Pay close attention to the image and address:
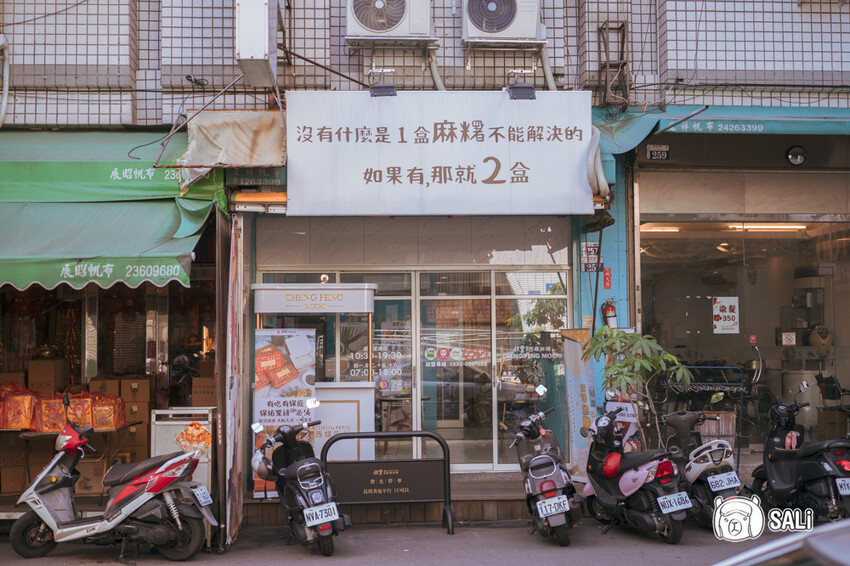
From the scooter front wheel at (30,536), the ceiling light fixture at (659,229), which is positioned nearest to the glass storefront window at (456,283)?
the ceiling light fixture at (659,229)

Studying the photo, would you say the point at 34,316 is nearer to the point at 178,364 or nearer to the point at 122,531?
the point at 178,364

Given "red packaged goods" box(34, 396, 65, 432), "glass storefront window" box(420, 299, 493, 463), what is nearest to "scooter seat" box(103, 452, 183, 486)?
"red packaged goods" box(34, 396, 65, 432)

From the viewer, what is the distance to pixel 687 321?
1009 cm

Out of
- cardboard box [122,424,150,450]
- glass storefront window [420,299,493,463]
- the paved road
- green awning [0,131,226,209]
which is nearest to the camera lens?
the paved road

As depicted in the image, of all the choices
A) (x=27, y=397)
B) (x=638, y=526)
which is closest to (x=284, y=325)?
(x=27, y=397)

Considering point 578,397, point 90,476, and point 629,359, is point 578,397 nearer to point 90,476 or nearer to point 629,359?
point 629,359

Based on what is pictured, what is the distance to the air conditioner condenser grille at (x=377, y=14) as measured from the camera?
9.37 metres

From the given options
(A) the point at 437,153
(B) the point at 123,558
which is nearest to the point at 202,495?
(B) the point at 123,558

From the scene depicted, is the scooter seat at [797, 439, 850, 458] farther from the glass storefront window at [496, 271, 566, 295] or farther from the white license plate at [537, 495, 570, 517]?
the glass storefront window at [496, 271, 566, 295]

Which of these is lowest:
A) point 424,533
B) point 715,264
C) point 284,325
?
point 424,533

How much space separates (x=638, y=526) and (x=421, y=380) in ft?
11.7

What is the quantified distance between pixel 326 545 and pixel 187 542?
51.7 inches

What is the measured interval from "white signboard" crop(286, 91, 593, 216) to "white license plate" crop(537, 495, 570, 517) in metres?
3.25

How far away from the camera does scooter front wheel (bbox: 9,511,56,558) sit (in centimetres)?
720
